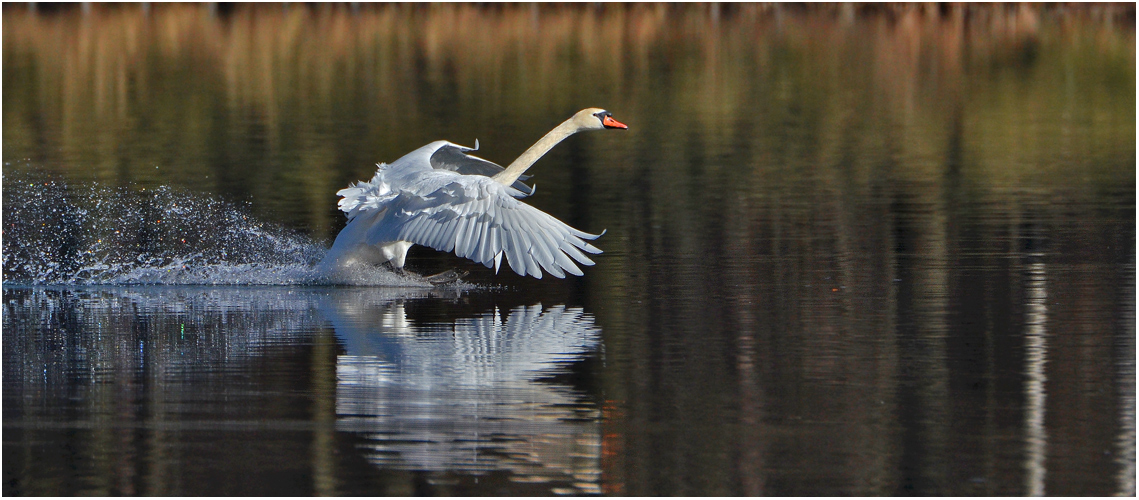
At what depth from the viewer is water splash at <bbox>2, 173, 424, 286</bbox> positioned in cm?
1180

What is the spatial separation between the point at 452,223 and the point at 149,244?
12.1 ft

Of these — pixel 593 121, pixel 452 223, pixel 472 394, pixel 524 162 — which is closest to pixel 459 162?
pixel 593 121

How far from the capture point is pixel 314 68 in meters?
37.6

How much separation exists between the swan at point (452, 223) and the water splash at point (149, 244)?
236 mm

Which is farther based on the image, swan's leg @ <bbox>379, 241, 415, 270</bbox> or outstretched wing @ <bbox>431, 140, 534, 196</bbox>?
outstretched wing @ <bbox>431, 140, 534, 196</bbox>

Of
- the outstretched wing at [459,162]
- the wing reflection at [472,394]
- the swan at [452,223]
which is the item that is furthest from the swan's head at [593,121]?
the wing reflection at [472,394]

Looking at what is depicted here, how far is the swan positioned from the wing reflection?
40 centimetres

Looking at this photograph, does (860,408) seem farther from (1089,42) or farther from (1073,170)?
(1089,42)

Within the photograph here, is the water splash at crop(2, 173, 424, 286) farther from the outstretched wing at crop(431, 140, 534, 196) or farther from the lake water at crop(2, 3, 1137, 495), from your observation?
the outstretched wing at crop(431, 140, 534, 196)

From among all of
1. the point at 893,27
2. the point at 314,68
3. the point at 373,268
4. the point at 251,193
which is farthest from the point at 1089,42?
the point at 373,268

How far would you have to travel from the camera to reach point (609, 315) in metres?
9.96

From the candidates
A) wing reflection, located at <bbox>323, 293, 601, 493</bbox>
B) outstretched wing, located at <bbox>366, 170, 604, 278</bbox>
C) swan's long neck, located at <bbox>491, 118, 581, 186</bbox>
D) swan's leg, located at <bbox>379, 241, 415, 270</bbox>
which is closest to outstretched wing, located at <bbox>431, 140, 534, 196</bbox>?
swan's long neck, located at <bbox>491, 118, 581, 186</bbox>

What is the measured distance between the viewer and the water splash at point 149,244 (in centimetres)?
1180

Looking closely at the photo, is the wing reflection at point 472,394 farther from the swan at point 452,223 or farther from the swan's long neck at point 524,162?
the swan's long neck at point 524,162
